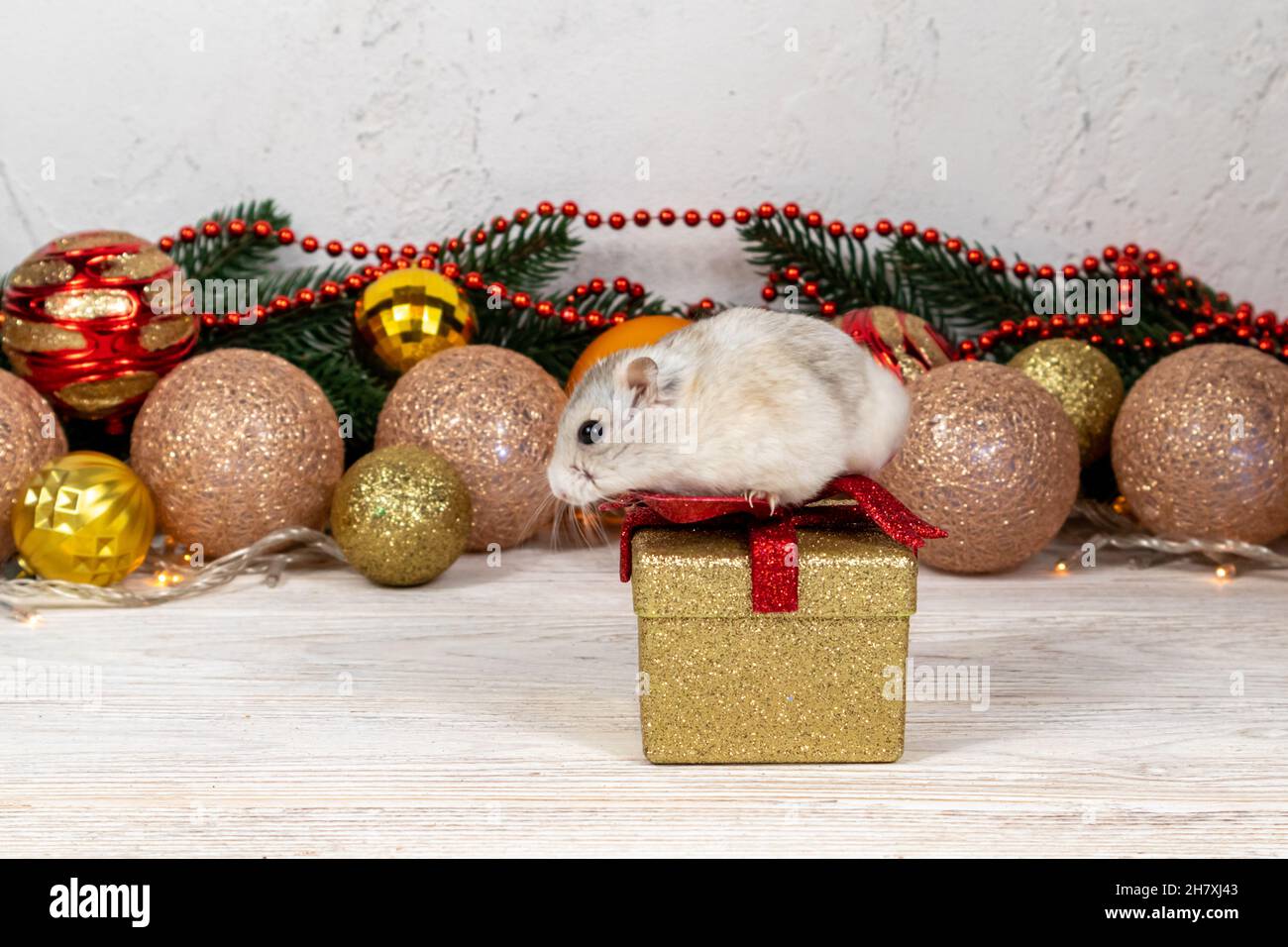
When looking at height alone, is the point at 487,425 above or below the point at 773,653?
above

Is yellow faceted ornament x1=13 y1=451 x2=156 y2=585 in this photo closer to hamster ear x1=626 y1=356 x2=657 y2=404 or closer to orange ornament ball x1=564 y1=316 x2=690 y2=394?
orange ornament ball x1=564 y1=316 x2=690 y2=394

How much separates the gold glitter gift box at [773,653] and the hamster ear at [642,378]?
0.39 feet

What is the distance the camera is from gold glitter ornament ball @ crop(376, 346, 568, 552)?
1630mm

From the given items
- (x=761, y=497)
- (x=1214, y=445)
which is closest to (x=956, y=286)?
(x=1214, y=445)

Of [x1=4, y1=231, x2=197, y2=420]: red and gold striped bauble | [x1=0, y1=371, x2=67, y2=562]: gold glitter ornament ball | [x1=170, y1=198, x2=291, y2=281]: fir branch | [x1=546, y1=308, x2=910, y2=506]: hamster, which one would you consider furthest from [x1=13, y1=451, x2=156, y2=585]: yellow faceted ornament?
[x1=546, y1=308, x2=910, y2=506]: hamster

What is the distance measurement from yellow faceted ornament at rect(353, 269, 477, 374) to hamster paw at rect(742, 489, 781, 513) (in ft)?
2.79

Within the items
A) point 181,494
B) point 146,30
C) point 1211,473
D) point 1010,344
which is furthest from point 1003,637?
point 146,30

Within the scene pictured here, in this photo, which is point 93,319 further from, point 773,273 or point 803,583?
point 803,583

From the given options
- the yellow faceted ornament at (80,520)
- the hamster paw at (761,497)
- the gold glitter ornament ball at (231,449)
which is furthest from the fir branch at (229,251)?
the hamster paw at (761,497)

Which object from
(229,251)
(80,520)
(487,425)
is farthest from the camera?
(229,251)

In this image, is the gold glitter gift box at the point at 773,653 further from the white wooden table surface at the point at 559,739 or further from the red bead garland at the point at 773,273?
the red bead garland at the point at 773,273

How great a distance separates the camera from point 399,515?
151cm

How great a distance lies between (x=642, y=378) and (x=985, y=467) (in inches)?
24.4

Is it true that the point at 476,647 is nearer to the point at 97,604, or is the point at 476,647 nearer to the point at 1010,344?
the point at 97,604
